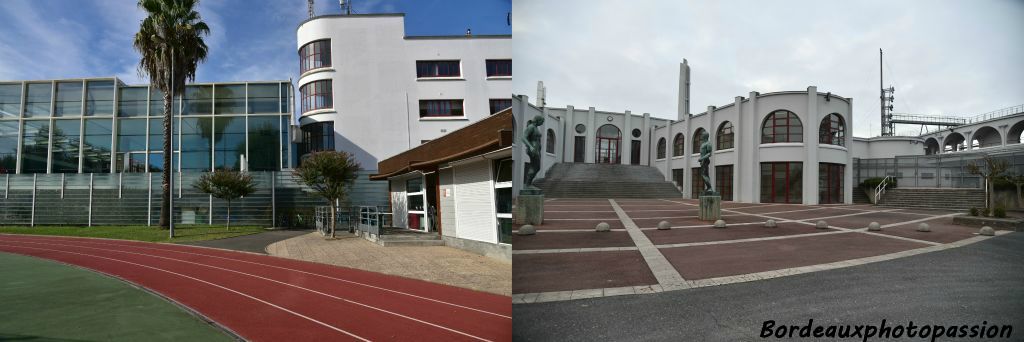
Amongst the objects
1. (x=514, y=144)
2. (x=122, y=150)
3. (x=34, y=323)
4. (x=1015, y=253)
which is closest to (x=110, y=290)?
(x=34, y=323)

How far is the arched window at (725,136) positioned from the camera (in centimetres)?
248

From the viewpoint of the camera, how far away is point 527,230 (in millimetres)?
2010

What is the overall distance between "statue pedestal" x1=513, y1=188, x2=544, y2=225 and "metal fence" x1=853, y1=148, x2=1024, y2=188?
2.10m

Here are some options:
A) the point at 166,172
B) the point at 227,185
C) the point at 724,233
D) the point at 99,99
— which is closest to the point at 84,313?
the point at 724,233

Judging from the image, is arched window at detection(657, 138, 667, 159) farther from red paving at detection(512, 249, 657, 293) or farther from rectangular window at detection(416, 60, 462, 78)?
rectangular window at detection(416, 60, 462, 78)

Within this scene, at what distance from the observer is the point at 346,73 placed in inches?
996

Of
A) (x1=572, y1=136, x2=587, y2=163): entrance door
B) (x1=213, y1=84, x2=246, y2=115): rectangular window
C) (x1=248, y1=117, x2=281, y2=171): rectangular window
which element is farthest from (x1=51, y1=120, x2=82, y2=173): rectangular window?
(x1=572, y1=136, x2=587, y2=163): entrance door

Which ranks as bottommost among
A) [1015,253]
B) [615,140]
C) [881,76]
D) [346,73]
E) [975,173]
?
[1015,253]

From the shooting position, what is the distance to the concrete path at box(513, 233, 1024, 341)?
158cm

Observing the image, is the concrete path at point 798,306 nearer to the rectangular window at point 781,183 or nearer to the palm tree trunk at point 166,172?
the rectangular window at point 781,183

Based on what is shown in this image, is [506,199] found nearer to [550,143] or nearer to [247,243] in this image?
[550,143]

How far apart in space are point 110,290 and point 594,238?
11469 millimetres

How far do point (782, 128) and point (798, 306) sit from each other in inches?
59.8

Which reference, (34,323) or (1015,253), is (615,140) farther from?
(34,323)
